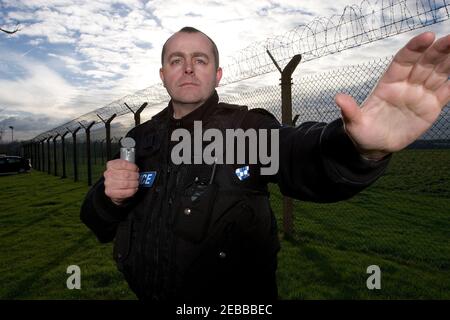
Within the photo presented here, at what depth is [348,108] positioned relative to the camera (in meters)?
1.19

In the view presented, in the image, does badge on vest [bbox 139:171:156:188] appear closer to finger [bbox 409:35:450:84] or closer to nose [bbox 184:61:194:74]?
nose [bbox 184:61:194:74]

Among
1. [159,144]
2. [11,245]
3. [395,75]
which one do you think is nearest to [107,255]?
[11,245]

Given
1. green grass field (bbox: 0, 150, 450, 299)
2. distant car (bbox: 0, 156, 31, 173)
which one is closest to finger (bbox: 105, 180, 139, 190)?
green grass field (bbox: 0, 150, 450, 299)

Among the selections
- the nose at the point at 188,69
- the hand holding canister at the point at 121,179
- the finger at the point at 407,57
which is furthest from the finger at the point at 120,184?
the finger at the point at 407,57

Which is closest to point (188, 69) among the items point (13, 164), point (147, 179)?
point (147, 179)

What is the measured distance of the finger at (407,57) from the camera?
1030mm

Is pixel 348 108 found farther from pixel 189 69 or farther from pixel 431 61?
pixel 189 69

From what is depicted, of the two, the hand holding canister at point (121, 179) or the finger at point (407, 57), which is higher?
the finger at point (407, 57)

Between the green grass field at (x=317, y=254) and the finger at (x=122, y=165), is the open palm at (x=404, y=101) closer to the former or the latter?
the finger at (x=122, y=165)

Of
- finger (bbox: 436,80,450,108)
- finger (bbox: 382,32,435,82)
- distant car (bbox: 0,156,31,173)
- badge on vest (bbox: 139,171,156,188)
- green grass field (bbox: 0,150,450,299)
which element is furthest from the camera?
distant car (bbox: 0,156,31,173)

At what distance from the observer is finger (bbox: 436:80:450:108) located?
1.14 metres

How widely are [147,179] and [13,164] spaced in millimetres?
29242

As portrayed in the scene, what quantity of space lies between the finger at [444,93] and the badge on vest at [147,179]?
139 cm
